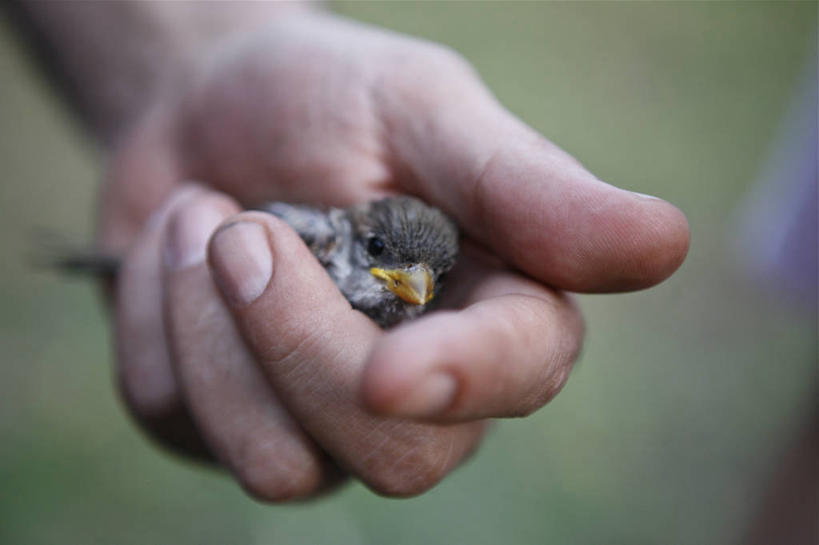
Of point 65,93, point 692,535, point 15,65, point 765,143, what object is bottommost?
point 15,65

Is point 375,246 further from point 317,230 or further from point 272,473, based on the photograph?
point 272,473

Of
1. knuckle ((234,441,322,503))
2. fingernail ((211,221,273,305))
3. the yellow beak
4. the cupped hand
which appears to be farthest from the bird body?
knuckle ((234,441,322,503))

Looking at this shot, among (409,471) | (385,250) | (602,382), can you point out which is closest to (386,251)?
(385,250)

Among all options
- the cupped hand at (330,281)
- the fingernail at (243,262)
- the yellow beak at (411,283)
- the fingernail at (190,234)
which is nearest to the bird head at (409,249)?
the yellow beak at (411,283)

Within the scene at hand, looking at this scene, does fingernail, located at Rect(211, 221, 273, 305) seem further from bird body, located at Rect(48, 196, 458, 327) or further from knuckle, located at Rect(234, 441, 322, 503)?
knuckle, located at Rect(234, 441, 322, 503)

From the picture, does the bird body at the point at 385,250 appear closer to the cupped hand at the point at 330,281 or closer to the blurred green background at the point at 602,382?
the cupped hand at the point at 330,281

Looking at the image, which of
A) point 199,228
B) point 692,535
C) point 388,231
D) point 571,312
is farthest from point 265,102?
point 692,535

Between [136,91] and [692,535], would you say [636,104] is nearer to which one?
[692,535]
